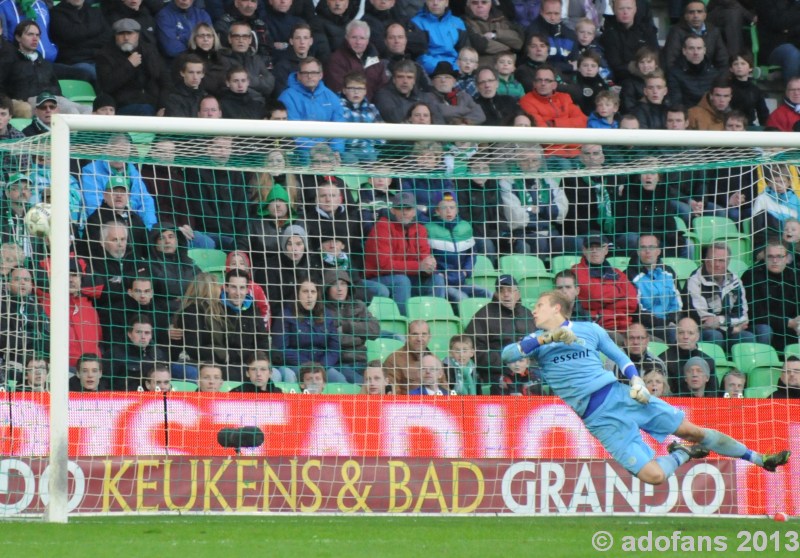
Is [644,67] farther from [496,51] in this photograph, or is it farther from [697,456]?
[697,456]

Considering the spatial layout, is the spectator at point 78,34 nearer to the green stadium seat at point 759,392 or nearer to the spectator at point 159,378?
the spectator at point 159,378

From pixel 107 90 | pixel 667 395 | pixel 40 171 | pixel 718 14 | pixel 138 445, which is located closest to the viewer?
pixel 138 445

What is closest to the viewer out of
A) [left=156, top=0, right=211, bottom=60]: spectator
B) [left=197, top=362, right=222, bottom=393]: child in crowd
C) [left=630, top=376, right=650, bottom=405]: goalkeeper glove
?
[left=630, top=376, right=650, bottom=405]: goalkeeper glove

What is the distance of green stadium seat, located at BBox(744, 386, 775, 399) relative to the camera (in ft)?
35.1

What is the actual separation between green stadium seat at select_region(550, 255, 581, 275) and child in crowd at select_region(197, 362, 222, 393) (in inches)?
125

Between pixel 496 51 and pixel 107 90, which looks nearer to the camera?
pixel 107 90

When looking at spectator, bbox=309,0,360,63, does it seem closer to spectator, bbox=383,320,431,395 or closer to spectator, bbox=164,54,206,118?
spectator, bbox=164,54,206,118

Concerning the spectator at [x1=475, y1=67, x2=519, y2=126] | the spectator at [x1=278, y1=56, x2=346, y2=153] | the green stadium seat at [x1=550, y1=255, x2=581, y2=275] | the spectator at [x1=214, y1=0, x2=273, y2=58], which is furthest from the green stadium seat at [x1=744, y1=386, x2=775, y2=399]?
the spectator at [x1=214, y1=0, x2=273, y2=58]

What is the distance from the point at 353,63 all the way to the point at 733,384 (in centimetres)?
500

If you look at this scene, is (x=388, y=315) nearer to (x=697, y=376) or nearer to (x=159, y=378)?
(x=159, y=378)

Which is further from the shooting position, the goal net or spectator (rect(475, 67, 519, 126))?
spectator (rect(475, 67, 519, 126))

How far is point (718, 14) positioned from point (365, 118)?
4.90m

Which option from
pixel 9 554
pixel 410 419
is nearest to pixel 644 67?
pixel 410 419

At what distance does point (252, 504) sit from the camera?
933 centimetres
